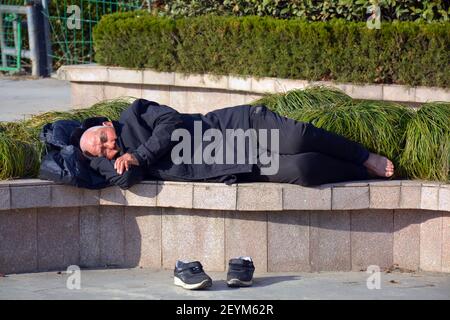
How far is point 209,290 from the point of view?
594 centimetres

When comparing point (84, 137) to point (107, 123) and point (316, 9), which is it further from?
point (316, 9)

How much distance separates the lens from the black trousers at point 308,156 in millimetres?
6259

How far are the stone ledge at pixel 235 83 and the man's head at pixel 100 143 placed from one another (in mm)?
2811

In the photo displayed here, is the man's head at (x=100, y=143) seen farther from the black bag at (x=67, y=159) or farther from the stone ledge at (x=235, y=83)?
the stone ledge at (x=235, y=83)

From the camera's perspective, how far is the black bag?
6266 millimetres

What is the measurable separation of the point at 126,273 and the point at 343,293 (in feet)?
4.47

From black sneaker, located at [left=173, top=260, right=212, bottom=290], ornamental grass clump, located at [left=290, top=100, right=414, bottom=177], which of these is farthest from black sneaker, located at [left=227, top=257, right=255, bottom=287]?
ornamental grass clump, located at [left=290, top=100, right=414, bottom=177]

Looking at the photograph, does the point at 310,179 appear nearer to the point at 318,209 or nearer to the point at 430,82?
the point at 318,209

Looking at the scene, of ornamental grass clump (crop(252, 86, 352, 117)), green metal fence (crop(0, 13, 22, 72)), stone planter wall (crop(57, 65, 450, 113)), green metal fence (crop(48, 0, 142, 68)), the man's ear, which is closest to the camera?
the man's ear

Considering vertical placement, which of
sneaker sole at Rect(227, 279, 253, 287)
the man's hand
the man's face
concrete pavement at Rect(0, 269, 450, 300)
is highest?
the man's face

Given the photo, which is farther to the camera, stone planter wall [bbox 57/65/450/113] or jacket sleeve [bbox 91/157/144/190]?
stone planter wall [bbox 57/65/450/113]

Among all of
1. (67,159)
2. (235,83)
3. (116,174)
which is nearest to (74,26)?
(235,83)

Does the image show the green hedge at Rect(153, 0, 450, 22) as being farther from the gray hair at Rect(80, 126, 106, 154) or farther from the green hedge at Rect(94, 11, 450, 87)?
the gray hair at Rect(80, 126, 106, 154)

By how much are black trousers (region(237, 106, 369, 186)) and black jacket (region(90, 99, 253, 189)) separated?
13cm
